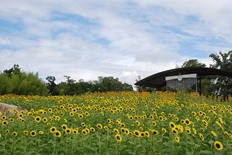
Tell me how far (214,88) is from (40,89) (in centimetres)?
1497

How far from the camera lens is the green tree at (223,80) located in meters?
29.1

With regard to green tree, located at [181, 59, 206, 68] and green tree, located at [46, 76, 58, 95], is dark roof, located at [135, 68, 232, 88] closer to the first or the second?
green tree, located at [46, 76, 58, 95]

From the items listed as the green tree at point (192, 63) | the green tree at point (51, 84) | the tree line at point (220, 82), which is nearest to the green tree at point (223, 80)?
the tree line at point (220, 82)

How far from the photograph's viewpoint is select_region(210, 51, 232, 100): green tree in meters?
29.1

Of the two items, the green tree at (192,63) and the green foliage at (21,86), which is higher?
the green tree at (192,63)

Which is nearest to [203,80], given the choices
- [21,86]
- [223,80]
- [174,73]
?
[223,80]

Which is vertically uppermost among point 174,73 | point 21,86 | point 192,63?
point 192,63

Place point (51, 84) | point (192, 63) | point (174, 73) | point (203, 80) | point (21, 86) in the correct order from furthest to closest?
point (192, 63), point (203, 80), point (51, 84), point (174, 73), point (21, 86)

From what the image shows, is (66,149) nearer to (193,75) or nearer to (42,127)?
(42,127)

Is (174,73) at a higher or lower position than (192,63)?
lower

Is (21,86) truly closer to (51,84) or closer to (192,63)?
(51,84)

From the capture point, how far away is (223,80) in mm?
29750

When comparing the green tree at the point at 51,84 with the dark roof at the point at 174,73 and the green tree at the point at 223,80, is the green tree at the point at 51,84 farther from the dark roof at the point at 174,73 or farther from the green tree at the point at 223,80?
the green tree at the point at 223,80

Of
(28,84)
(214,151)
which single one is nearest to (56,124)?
(214,151)
